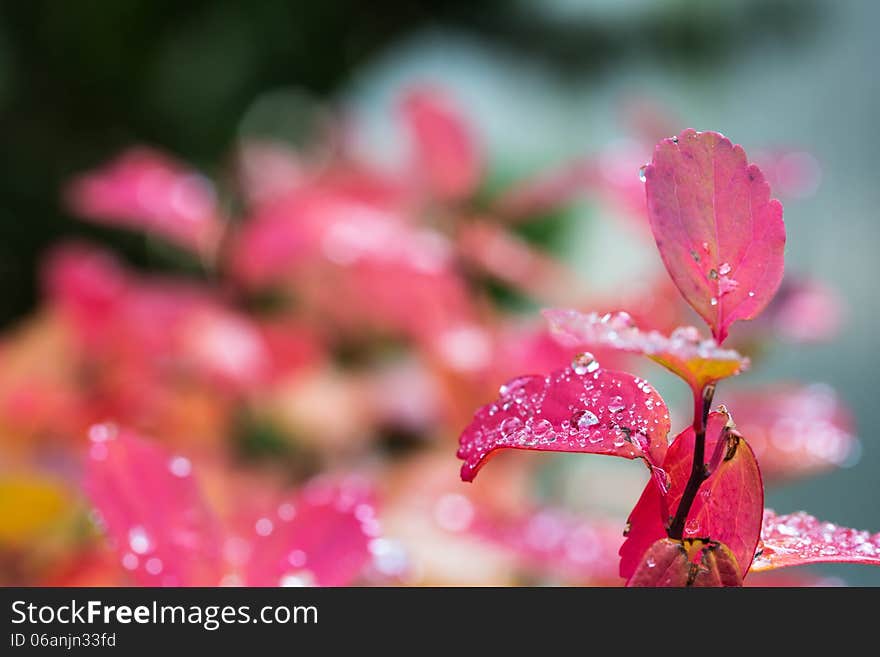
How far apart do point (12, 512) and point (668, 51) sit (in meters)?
1.57

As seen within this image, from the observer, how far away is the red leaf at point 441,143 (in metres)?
0.68

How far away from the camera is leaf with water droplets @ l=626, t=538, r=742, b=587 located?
20 cm

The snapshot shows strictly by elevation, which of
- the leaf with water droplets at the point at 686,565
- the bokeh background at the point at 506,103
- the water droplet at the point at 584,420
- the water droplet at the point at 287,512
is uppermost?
the bokeh background at the point at 506,103

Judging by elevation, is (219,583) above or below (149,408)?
below

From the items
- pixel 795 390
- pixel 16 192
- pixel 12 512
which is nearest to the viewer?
pixel 12 512

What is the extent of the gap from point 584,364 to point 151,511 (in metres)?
0.16

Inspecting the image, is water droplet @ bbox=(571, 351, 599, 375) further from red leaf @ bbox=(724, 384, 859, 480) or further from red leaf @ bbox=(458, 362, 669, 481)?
red leaf @ bbox=(724, 384, 859, 480)

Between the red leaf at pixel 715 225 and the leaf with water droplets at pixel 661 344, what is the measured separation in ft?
0.06

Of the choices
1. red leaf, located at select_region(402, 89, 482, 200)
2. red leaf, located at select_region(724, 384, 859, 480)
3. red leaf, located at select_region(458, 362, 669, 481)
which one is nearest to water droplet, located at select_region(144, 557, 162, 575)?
red leaf, located at select_region(458, 362, 669, 481)

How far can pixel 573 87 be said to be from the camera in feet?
5.72

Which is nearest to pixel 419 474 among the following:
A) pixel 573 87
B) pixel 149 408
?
pixel 149 408

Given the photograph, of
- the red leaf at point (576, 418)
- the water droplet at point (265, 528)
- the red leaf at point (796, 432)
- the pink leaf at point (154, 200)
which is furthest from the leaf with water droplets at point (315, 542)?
the pink leaf at point (154, 200)

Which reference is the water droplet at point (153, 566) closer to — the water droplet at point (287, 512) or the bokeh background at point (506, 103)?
the water droplet at point (287, 512)
